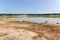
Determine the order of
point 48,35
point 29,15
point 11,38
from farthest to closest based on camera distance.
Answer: point 29,15, point 48,35, point 11,38

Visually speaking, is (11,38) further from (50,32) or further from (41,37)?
(50,32)

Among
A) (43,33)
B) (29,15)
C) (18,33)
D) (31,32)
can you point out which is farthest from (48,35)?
(29,15)

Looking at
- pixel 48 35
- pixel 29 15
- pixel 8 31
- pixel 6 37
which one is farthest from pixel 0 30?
pixel 29 15

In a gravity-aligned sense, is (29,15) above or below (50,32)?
below

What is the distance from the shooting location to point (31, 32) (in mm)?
15180

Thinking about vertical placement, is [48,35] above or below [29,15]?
above

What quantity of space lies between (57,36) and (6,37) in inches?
173

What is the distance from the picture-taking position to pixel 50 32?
1598 centimetres

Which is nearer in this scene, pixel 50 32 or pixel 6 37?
pixel 6 37

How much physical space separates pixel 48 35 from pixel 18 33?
2595 millimetres

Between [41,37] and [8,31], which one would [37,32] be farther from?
[8,31]

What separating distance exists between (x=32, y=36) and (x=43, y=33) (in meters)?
1.40

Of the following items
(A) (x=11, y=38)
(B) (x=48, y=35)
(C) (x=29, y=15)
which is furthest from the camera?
(C) (x=29, y=15)

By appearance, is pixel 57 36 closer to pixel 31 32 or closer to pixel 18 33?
pixel 31 32
